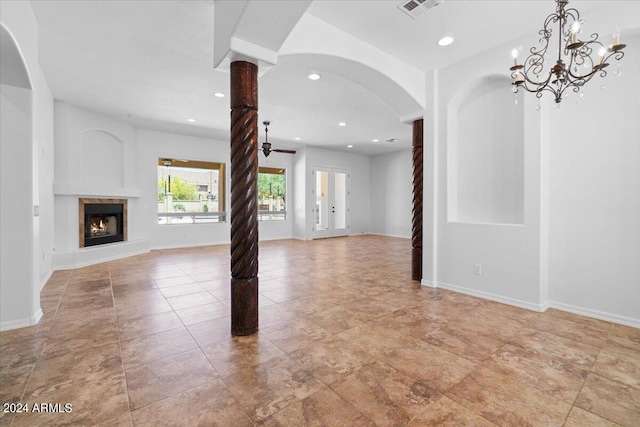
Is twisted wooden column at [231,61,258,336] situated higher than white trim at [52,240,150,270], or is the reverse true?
twisted wooden column at [231,61,258,336]

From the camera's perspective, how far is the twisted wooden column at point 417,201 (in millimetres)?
4578

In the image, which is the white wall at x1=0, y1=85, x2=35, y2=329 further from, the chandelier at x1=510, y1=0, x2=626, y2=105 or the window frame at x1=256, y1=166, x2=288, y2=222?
the window frame at x1=256, y1=166, x2=288, y2=222

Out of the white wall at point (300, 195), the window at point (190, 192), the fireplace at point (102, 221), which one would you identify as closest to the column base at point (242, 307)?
the fireplace at point (102, 221)

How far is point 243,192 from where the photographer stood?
275 centimetres

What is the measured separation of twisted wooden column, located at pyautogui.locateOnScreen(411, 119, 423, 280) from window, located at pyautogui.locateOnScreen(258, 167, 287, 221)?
20.9 ft

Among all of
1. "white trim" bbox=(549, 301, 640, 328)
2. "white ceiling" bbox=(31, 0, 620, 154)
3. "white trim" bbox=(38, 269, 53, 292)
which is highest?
"white ceiling" bbox=(31, 0, 620, 154)

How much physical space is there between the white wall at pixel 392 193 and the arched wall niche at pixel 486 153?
6131 millimetres

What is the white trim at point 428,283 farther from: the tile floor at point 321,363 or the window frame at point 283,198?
the window frame at point 283,198

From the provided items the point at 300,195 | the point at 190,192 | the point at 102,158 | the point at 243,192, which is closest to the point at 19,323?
the point at 243,192

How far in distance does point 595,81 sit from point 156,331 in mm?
5352

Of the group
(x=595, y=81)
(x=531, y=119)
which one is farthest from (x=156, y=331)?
(x=595, y=81)

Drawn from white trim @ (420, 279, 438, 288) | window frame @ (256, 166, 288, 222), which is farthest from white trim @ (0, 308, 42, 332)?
window frame @ (256, 166, 288, 222)

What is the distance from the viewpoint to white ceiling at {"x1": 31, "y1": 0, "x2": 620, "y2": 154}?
296cm

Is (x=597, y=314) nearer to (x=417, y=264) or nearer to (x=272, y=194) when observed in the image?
(x=417, y=264)
